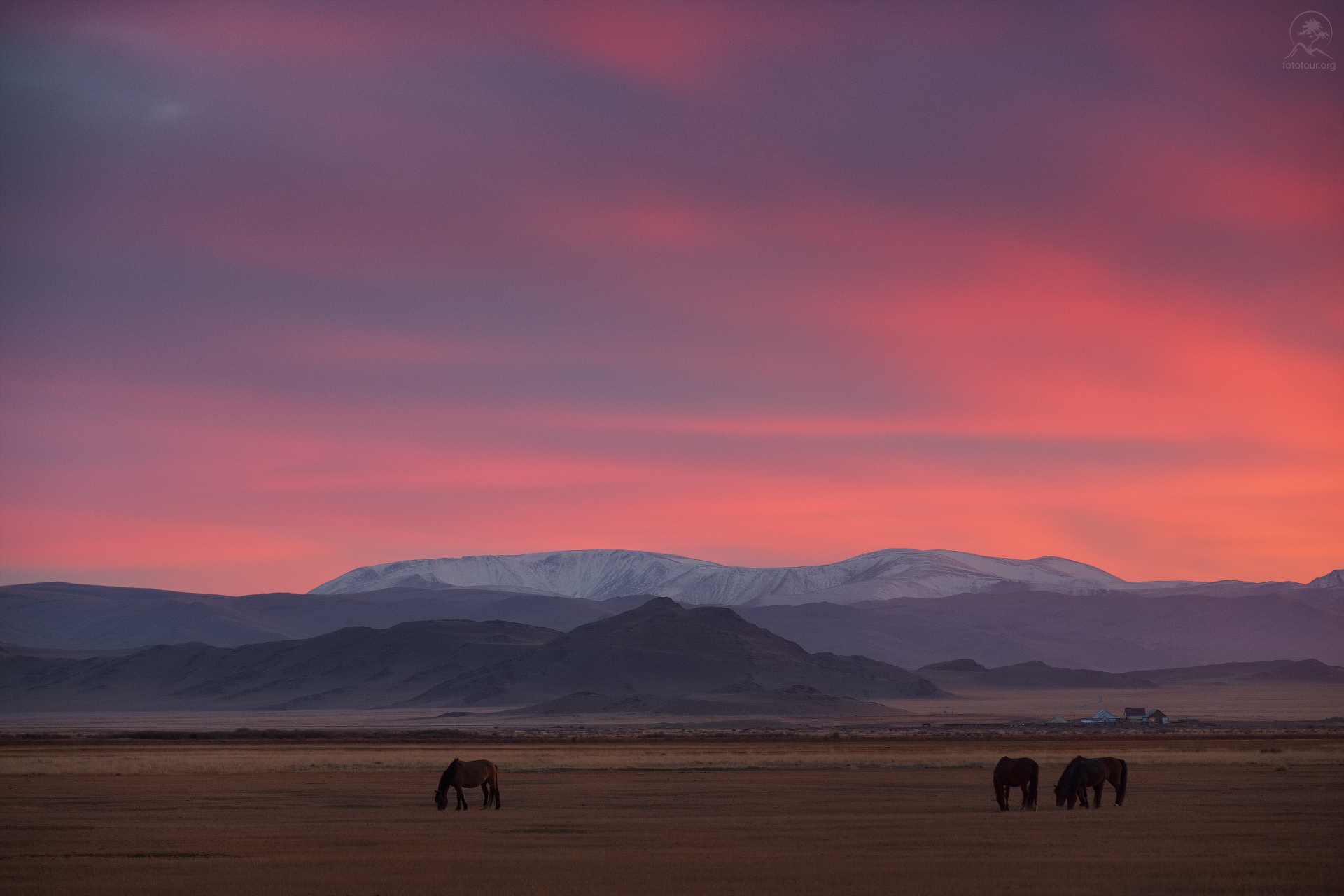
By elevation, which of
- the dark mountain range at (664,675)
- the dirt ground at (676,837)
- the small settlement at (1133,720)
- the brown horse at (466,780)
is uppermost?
the dark mountain range at (664,675)

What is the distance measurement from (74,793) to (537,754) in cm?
2846

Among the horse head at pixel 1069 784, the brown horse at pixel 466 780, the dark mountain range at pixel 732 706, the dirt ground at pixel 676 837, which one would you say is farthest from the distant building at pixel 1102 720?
the brown horse at pixel 466 780

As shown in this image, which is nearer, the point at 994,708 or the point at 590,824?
the point at 590,824

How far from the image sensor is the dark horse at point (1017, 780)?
33.5 meters

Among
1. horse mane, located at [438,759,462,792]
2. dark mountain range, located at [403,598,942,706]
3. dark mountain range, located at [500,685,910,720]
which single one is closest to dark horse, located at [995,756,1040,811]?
horse mane, located at [438,759,462,792]

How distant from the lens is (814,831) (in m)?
29.9

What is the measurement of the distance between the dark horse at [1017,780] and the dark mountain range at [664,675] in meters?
142

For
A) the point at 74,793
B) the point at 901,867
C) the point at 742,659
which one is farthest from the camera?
the point at 742,659

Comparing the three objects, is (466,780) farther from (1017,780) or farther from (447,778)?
(1017,780)

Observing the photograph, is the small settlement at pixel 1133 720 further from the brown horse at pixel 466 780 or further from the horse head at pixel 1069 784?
the brown horse at pixel 466 780

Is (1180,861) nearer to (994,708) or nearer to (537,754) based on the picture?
(537,754)

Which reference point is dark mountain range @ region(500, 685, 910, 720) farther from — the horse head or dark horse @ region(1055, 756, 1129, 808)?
the horse head

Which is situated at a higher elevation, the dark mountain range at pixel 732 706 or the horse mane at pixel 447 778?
the horse mane at pixel 447 778

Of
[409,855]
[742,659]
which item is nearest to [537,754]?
[409,855]
